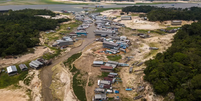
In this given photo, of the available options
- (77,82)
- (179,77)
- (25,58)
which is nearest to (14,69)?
(25,58)

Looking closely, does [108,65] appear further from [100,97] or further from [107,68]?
[100,97]

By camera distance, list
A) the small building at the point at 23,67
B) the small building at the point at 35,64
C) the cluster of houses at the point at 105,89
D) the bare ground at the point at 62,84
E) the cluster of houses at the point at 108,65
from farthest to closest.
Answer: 1. the small building at the point at 35,64
2. the cluster of houses at the point at 108,65
3. the small building at the point at 23,67
4. the bare ground at the point at 62,84
5. the cluster of houses at the point at 105,89

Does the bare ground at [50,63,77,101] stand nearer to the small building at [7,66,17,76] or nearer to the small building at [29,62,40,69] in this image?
the small building at [29,62,40,69]

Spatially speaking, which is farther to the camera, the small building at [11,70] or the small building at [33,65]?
the small building at [33,65]

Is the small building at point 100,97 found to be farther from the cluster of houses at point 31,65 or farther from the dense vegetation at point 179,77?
the cluster of houses at point 31,65

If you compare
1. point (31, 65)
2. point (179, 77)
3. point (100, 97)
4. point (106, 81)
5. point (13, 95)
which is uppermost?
point (179, 77)

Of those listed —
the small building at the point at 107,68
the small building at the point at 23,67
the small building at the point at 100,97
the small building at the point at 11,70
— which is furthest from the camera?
the small building at the point at 23,67

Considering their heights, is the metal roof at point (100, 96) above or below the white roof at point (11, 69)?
below

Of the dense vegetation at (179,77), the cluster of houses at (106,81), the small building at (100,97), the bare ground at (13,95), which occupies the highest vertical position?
the dense vegetation at (179,77)

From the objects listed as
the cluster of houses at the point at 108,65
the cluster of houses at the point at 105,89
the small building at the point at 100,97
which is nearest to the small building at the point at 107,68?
the cluster of houses at the point at 108,65
